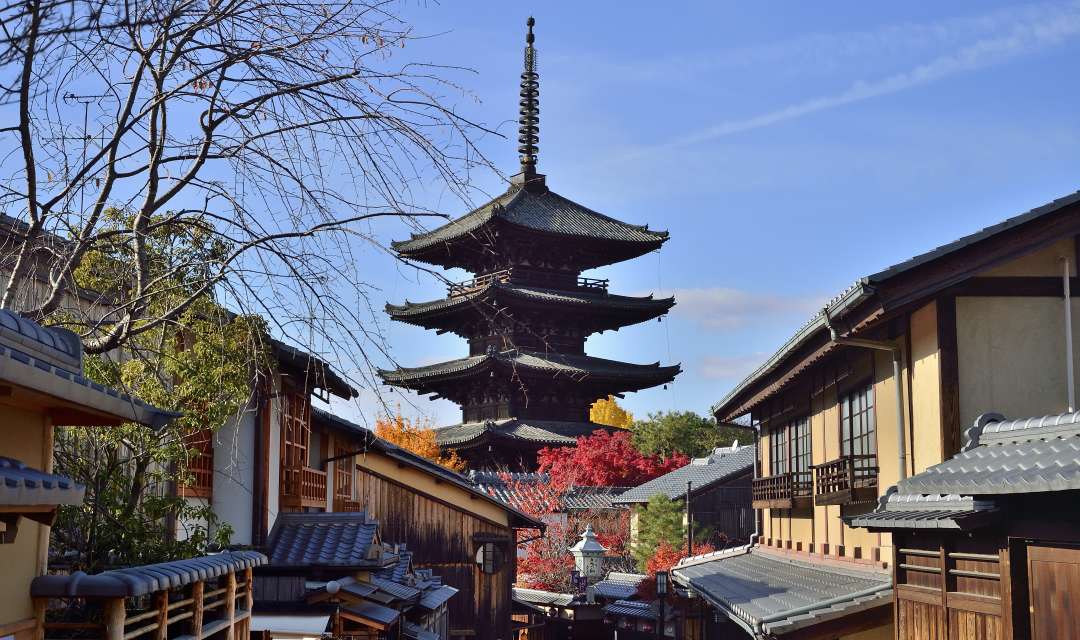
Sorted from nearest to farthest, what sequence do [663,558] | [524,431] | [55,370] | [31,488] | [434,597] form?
[31,488] < [55,370] < [434,597] < [663,558] < [524,431]

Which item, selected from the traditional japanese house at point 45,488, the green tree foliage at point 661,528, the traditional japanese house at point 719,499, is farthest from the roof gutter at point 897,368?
the traditional japanese house at point 719,499

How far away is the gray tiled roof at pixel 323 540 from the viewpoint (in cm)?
1509

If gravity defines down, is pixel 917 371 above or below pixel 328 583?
above

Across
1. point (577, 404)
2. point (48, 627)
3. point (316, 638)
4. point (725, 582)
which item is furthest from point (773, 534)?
point (577, 404)

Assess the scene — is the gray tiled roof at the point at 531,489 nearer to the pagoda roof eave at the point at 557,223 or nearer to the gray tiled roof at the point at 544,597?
the gray tiled roof at the point at 544,597

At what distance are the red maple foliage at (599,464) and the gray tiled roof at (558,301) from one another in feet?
15.9

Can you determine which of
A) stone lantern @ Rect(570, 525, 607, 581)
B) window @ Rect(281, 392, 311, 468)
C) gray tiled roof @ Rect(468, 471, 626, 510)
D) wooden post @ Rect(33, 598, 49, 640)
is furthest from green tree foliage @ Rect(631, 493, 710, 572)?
wooden post @ Rect(33, 598, 49, 640)

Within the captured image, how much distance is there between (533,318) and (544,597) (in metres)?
13.0

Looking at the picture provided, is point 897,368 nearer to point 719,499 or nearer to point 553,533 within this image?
point 719,499

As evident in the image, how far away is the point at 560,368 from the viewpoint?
41656 mm

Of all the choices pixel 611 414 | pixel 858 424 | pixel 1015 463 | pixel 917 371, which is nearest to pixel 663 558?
pixel 858 424

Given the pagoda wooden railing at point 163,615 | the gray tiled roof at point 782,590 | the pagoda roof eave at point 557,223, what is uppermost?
the pagoda roof eave at point 557,223

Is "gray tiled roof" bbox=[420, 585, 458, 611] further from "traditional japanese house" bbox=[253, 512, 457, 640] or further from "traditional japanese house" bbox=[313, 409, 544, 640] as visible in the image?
"traditional japanese house" bbox=[313, 409, 544, 640]

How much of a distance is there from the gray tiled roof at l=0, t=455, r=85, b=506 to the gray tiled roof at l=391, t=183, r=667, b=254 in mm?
36545
